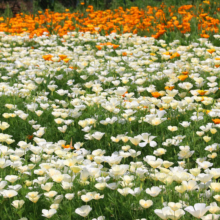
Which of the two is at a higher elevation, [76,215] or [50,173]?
[50,173]

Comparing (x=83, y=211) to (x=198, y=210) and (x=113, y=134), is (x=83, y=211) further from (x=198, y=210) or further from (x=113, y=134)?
(x=113, y=134)

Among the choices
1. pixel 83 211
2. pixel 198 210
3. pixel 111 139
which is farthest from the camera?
pixel 111 139

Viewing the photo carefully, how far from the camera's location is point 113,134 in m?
3.00

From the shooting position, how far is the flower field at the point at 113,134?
1.90 m

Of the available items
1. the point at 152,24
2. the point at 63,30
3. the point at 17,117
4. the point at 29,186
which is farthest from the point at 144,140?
the point at 63,30

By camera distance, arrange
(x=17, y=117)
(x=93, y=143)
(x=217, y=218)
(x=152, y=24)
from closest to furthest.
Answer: (x=217, y=218)
(x=93, y=143)
(x=17, y=117)
(x=152, y=24)

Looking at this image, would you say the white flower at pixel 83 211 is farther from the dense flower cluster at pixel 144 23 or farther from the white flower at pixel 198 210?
the dense flower cluster at pixel 144 23

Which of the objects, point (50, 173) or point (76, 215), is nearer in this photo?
point (76, 215)

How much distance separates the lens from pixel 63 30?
7707 mm

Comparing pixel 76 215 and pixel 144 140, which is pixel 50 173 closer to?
pixel 76 215

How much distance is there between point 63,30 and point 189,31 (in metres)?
2.92

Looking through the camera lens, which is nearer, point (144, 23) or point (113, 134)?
point (113, 134)

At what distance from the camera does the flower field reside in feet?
6.23

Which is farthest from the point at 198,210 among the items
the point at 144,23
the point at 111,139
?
the point at 144,23
